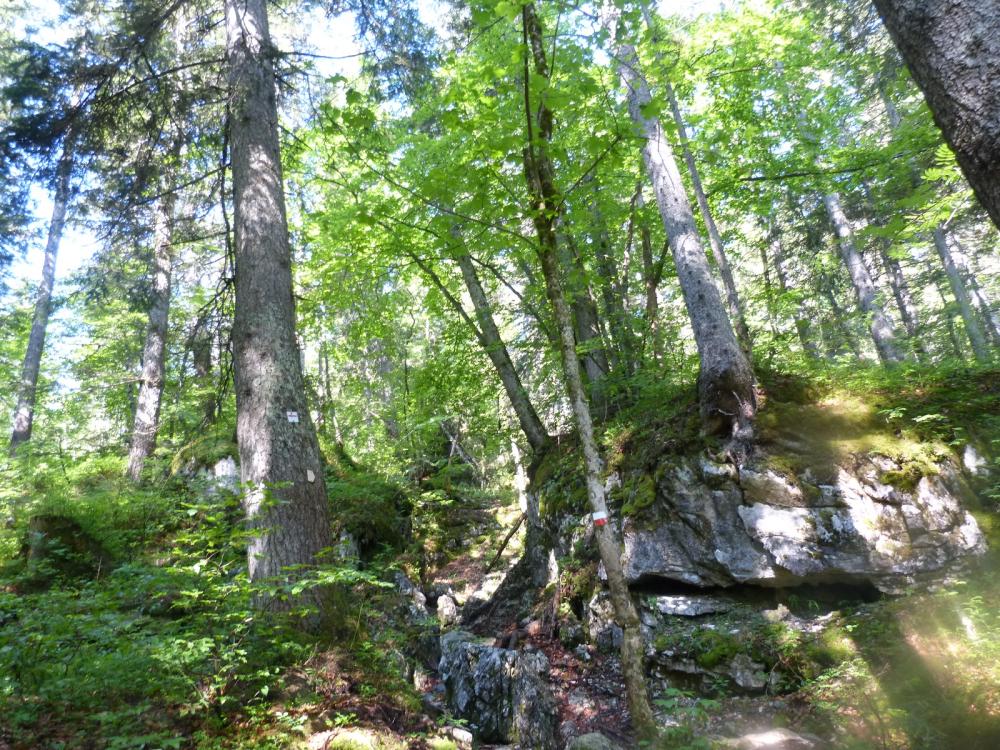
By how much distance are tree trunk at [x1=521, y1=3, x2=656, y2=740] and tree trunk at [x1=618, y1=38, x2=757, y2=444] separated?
2446 mm

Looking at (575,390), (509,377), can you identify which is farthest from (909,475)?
(509,377)

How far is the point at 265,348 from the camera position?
516 cm

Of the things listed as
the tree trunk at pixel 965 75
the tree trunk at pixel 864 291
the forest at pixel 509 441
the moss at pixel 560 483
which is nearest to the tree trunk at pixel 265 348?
the forest at pixel 509 441

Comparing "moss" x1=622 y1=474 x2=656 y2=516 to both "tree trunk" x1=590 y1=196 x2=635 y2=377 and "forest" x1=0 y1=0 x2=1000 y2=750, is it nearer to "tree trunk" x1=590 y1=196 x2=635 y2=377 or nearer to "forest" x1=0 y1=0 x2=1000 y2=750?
"forest" x1=0 y1=0 x2=1000 y2=750

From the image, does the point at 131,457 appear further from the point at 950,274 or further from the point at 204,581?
the point at 950,274

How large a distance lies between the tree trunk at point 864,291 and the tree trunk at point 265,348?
1254 cm

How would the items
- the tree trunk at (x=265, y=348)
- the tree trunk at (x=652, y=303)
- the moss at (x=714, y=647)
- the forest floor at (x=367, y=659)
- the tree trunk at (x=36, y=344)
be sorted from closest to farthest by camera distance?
the forest floor at (x=367, y=659) < the tree trunk at (x=265, y=348) < the moss at (x=714, y=647) < the tree trunk at (x=652, y=303) < the tree trunk at (x=36, y=344)

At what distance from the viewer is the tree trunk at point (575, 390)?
4090 mm

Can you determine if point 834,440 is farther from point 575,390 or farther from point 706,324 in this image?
point 575,390

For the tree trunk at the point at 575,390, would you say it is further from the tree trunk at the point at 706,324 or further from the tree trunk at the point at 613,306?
the tree trunk at the point at 613,306

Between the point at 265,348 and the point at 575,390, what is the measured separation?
3120mm

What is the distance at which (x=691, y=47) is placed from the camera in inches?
393

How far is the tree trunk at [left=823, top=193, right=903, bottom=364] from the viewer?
41.9 feet

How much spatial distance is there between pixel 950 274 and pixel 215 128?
57.5ft
